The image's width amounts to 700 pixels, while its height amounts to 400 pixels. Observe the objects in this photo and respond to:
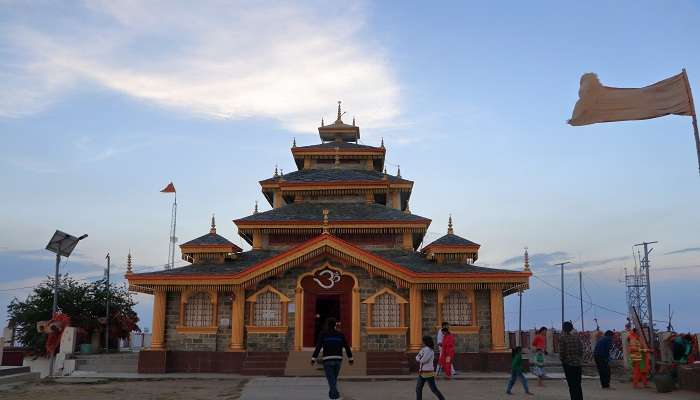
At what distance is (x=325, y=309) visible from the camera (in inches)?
910

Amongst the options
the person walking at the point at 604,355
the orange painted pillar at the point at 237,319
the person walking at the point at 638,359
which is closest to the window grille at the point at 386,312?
the orange painted pillar at the point at 237,319

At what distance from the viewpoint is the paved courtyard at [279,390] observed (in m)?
14.5

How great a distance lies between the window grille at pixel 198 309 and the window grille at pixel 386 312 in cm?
593

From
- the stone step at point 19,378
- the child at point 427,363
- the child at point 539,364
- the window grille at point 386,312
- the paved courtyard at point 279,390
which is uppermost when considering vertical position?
the window grille at point 386,312

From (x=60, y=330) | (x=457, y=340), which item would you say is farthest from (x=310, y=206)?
(x=60, y=330)

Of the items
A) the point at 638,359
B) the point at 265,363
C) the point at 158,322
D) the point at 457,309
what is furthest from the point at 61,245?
the point at 638,359

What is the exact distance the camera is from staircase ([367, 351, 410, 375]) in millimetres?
20375

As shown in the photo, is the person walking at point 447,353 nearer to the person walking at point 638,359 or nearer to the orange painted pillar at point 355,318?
the orange painted pillar at point 355,318

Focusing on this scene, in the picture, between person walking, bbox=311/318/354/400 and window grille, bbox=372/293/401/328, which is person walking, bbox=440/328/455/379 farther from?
person walking, bbox=311/318/354/400

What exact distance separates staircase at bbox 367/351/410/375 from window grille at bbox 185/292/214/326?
19.9ft

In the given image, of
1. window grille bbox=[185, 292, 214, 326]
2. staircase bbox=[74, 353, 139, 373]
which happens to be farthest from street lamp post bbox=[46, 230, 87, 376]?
window grille bbox=[185, 292, 214, 326]

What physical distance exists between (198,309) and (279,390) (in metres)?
8.10

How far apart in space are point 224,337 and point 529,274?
10993 mm

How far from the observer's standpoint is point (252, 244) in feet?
84.9
